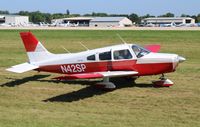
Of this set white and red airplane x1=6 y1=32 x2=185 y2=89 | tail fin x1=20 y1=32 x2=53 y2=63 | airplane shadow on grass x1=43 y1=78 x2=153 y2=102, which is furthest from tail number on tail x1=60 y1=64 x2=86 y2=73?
tail fin x1=20 y1=32 x2=53 y2=63

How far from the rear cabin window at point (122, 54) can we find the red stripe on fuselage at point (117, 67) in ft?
0.50

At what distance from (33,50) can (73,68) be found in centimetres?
190

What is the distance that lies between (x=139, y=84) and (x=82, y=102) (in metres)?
3.13

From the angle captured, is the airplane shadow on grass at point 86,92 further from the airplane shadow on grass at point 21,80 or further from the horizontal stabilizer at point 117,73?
the airplane shadow on grass at point 21,80

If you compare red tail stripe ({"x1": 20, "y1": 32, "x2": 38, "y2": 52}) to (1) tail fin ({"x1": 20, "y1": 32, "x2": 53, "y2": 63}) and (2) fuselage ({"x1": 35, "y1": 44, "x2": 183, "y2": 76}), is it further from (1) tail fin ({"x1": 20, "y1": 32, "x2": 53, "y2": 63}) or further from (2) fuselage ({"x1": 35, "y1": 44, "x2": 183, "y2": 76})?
(2) fuselage ({"x1": 35, "y1": 44, "x2": 183, "y2": 76})

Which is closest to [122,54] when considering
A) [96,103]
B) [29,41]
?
[96,103]

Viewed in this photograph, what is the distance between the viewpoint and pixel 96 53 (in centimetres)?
1317

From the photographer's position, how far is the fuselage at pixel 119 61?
12531 mm

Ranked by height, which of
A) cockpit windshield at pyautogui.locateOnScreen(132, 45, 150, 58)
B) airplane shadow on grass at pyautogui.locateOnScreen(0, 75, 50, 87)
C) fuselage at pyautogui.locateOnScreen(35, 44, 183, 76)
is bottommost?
airplane shadow on grass at pyautogui.locateOnScreen(0, 75, 50, 87)

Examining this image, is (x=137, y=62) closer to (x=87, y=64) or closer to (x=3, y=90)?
(x=87, y=64)

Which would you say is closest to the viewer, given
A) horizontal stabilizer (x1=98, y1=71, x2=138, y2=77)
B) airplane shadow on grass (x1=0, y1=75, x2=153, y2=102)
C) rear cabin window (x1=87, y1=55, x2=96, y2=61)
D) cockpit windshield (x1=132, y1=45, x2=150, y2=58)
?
airplane shadow on grass (x1=0, y1=75, x2=153, y2=102)

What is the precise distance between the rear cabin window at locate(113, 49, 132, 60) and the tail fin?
2690mm

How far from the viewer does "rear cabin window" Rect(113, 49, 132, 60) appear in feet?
42.1

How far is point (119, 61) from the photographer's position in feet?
42.0
